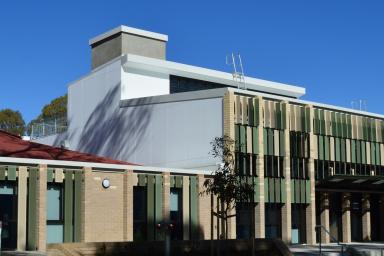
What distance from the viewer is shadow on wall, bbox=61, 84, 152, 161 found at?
142ft

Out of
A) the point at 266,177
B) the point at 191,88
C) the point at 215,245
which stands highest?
the point at 191,88

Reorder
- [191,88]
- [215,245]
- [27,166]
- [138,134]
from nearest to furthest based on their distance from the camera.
A: [215,245] < [27,166] < [138,134] < [191,88]

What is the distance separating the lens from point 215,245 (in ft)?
86.5

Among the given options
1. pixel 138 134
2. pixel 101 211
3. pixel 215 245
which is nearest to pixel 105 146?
pixel 138 134

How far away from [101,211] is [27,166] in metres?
4.34

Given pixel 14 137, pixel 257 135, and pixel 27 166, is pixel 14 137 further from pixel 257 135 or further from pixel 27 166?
pixel 257 135

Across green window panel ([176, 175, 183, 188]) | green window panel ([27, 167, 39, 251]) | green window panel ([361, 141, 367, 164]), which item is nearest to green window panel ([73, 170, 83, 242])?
green window panel ([27, 167, 39, 251])

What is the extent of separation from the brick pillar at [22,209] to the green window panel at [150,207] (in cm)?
674

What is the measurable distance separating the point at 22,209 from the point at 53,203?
1747 millimetres

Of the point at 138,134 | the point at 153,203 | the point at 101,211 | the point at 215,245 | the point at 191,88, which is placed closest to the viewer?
the point at 215,245

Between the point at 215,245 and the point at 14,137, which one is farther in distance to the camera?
the point at 14,137

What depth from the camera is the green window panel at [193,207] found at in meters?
35.6

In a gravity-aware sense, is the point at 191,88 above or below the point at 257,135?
above

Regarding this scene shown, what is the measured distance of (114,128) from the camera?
150 ft
